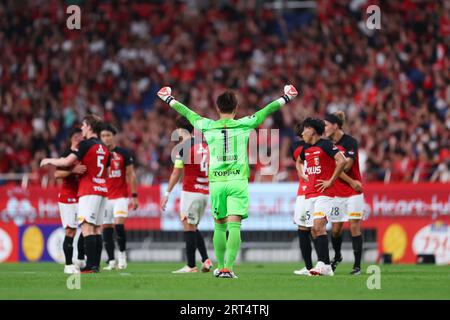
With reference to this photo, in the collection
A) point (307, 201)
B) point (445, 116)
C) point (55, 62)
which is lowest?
point (307, 201)

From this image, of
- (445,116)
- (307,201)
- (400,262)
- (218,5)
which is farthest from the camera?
(218,5)

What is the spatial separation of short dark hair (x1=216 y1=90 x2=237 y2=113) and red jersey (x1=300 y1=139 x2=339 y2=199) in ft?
6.75

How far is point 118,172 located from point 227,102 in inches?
240

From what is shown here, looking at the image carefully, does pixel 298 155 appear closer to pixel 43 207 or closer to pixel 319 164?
pixel 319 164

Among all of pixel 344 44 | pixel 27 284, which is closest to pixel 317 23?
pixel 344 44

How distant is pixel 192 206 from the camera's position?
18.0 metres

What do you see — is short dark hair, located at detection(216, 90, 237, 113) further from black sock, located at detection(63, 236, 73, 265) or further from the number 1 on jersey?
black sock, located at detection(63, 236, 73, 265)

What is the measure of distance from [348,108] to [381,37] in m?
3.33

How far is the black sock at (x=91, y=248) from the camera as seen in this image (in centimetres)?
1662

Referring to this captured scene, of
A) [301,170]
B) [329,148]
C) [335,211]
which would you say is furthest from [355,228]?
[329,148]

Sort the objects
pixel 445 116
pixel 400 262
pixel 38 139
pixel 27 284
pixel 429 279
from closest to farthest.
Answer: pixel 27 284, pixel 429 279, pixel 400 262, pixel 445 116, pixel 38 139

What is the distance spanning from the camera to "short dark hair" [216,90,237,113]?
1467 cm

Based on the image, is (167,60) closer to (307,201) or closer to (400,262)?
(400,262)

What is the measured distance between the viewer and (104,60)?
3538cm
